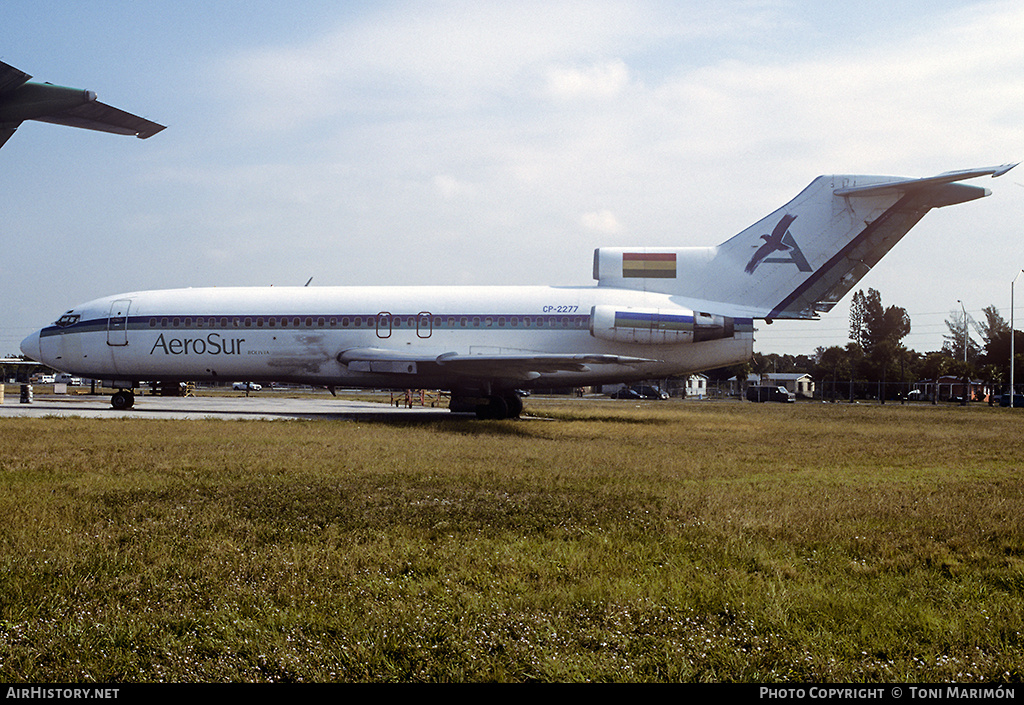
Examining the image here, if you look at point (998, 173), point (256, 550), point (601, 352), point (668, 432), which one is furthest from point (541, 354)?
point (256, 550)

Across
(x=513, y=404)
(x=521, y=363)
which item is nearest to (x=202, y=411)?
(x=513, y=404)

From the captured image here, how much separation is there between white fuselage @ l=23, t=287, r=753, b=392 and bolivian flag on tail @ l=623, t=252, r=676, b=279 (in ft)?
2.13

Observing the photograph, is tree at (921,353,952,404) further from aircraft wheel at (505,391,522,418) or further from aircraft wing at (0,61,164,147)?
aircraft wing at (0,61,164,147)

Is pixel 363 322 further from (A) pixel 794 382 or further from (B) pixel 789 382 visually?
(B) pixel 789 382

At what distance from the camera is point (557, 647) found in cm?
391

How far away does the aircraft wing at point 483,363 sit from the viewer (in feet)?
65.3

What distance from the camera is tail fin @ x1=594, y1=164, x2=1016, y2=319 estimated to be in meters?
20.9

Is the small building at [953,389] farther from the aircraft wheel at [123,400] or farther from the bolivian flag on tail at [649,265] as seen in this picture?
the aircraft wheel at [123,400]

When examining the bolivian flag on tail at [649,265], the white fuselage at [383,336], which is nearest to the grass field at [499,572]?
the white fuselage at [383,336]

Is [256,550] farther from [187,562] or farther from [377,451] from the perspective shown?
[377,451]

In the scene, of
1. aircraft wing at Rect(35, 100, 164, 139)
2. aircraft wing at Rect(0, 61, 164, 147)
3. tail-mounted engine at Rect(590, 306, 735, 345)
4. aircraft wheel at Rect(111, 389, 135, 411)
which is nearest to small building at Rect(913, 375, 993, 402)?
tail-mounted engine at Rect(590, 306, 735, 345)

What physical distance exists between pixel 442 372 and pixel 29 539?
52.5 ft

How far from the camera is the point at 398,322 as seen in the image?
2211 centimetres

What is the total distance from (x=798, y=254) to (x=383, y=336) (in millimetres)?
12313
